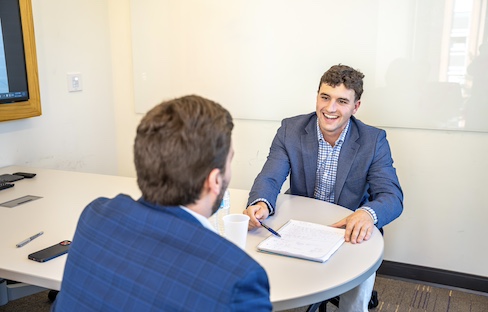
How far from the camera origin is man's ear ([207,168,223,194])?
1.00 metres

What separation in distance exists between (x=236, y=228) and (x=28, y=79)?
1708 mm

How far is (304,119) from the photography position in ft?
7.79

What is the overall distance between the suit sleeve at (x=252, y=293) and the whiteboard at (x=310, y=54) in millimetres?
2117

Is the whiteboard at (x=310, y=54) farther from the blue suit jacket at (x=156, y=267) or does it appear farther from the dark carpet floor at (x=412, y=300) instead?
the blue suit jacket at (x=156, y=267)

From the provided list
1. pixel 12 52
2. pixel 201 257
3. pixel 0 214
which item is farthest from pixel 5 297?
pixel 12 52

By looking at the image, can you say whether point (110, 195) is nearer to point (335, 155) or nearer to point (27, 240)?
point (27, 240)

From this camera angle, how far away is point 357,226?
1673 mm

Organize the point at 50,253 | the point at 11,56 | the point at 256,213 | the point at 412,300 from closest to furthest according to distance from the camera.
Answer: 1. the point at 50,253
2. the point at 256,213
3. the point at 11,56
4. the point at 412,300

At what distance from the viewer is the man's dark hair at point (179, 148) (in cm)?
96

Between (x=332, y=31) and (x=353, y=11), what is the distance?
159 millimetres

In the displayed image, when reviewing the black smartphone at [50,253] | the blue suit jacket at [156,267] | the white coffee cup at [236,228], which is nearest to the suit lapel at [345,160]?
the white coffee cup at [236,228]

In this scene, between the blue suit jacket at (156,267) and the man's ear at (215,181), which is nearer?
the blue suit jacket at (156,267)

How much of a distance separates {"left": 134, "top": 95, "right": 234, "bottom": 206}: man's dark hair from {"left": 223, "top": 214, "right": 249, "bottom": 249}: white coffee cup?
0.51 metres

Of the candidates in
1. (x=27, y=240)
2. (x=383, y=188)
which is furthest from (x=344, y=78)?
(x=27, y=240)
